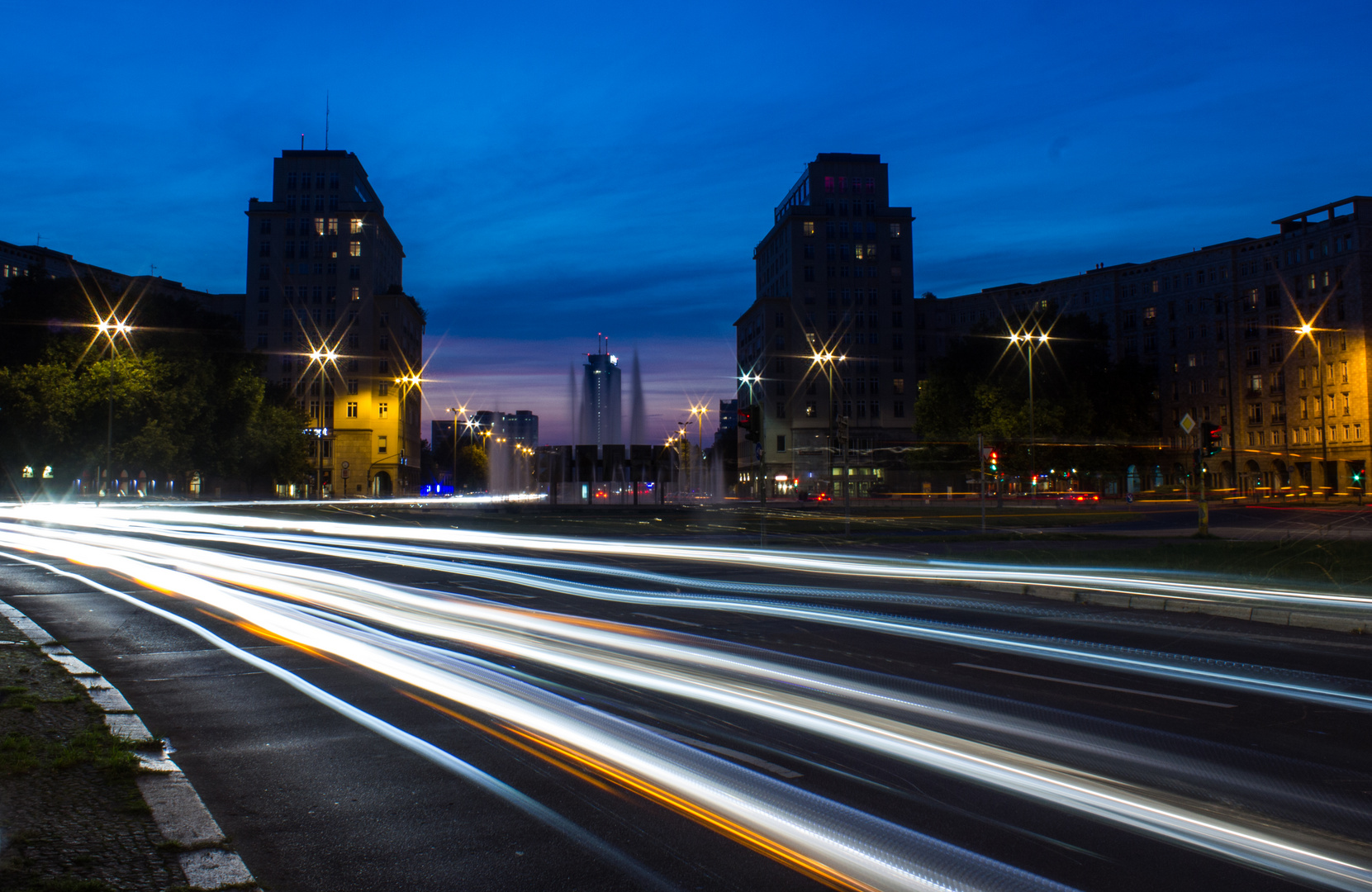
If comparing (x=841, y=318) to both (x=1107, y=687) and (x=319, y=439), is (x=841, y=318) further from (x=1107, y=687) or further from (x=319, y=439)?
(x=1107, y=687)

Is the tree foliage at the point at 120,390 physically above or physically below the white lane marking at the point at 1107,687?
above

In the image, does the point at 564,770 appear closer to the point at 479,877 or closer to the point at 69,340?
the point at 479,877

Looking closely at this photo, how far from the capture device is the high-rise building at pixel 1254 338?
256 feet

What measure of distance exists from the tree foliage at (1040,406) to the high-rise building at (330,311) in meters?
58.0

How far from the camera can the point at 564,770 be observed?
18.0ft

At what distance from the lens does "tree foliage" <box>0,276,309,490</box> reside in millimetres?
43250

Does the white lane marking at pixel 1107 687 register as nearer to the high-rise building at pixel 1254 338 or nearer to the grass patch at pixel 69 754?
the grass patch at pixel 69 754

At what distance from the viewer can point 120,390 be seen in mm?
44344

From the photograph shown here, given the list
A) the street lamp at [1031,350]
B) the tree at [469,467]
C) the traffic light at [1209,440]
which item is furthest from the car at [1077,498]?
the tree at [469,467]

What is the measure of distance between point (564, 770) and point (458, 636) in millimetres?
5052

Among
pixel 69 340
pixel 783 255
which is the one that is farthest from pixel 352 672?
pixel 783 255

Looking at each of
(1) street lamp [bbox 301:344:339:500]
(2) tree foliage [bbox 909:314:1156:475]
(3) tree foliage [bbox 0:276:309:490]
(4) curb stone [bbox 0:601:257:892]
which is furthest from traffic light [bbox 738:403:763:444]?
(1) street lamp [bbox 301:344:339:500]

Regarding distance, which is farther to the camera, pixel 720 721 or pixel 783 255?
pixel 783 255

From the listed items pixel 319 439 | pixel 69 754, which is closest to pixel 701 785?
pixel 69 754
